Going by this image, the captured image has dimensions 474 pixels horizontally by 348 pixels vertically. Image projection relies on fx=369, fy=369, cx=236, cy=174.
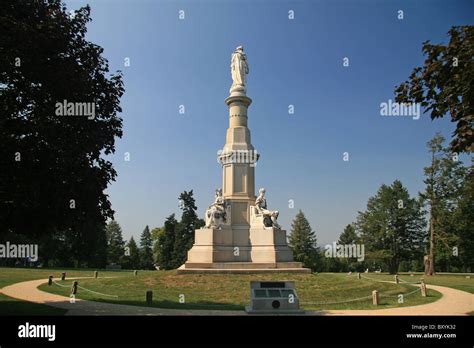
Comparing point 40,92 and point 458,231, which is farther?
point 458,231

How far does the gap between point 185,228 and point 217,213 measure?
3392cm

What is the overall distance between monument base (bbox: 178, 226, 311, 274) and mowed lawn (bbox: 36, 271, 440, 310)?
5.71 feet

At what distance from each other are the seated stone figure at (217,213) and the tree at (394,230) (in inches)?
1158

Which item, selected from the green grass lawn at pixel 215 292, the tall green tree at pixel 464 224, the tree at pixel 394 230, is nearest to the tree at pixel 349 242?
the tree at pixel 394 230

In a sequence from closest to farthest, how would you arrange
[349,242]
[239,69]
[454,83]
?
[454,83]
[239,69]
[349,242]

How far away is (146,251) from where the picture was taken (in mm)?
73125

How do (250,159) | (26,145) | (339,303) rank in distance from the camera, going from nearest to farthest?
(26,145) → (339,303) → (250,159)

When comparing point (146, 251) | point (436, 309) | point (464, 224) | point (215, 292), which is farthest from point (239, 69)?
point (146, 251)

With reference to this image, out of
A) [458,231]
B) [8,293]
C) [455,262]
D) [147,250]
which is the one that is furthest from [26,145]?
[147,250]

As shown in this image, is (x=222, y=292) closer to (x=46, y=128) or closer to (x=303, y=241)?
(x=46, y=128)
